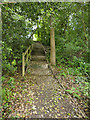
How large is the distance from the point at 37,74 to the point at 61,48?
347 centimetres

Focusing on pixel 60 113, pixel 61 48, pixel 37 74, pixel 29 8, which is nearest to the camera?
pixel 60 113

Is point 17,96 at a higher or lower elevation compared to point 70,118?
higher

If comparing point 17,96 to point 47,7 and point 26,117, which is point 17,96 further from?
point 47,7

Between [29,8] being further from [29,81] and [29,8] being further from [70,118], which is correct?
[70,118]

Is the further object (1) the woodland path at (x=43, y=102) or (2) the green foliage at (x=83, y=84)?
(2) the green foliage at (x=83, y=84)

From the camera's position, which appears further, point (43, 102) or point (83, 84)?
point (83, 84)

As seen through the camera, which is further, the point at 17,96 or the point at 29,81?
the point at 29,81

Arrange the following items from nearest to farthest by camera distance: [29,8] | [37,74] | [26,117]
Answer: [26,117] < [29,8] < [37,74]

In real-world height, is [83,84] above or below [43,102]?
above

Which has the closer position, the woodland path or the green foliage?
the woodland path

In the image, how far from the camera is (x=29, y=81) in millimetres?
4293

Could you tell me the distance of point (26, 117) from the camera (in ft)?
8.13

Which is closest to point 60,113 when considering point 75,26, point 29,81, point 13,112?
point 13,112

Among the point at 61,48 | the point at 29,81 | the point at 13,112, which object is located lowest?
the point at 13,112
